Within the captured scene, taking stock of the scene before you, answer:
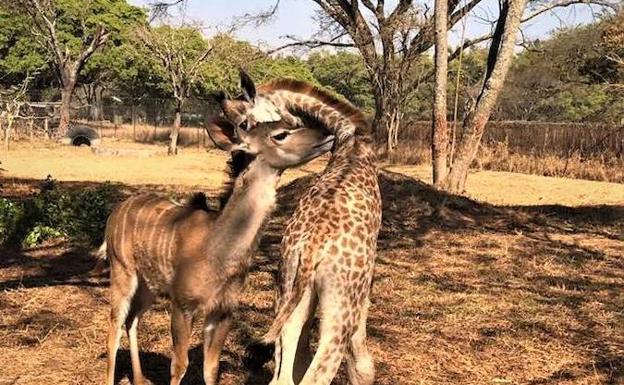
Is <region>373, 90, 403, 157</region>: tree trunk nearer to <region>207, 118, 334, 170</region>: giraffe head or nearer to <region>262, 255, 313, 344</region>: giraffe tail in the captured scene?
<region>207, 118, 334, 170</region>: giraffe head

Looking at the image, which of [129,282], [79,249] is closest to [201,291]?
[129,282]

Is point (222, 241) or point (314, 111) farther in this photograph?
point (314, 111)

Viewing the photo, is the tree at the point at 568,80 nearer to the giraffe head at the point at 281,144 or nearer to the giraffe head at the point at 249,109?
the giraffe head at the point at 249,109

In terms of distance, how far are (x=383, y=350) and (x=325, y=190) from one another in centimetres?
241

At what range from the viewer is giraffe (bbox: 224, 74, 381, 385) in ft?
12.3

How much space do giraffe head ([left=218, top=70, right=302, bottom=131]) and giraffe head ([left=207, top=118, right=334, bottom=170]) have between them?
251 mm

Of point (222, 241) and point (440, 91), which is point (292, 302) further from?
point (440, 91)

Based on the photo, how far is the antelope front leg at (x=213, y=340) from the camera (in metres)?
4.70

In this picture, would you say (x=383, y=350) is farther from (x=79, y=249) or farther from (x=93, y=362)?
(x=79, y=249)

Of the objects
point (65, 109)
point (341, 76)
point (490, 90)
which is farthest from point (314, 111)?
point (341, 76)

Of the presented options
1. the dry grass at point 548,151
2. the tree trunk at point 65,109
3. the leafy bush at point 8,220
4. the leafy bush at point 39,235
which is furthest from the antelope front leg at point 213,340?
the tree trunk at point 65,109

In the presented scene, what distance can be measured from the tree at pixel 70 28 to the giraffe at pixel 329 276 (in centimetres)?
3736

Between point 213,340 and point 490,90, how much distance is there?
32.9ft

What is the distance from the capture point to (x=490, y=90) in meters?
13.3
